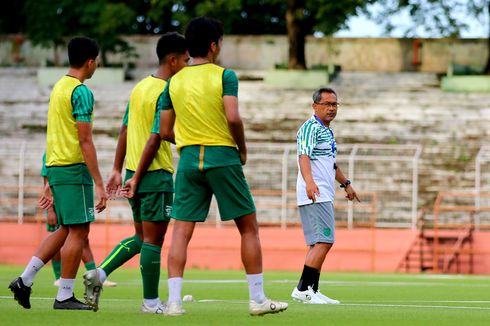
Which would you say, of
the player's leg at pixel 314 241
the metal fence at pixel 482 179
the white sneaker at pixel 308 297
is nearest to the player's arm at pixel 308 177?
the player's leg at pixel 314 241

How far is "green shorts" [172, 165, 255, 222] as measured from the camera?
11297 millimetres

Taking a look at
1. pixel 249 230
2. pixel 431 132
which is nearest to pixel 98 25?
pixel 431 132

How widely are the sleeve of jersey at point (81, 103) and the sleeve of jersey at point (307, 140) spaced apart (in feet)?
9.51

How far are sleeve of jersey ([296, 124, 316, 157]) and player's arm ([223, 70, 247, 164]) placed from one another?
130 inches

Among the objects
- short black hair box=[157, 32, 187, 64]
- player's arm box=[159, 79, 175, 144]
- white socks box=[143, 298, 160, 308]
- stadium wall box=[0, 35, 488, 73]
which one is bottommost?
white socks box=[143, 298, 160, 308]

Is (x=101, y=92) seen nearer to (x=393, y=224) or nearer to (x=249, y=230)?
(x=393, y=224)

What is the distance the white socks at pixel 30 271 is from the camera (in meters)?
12.5

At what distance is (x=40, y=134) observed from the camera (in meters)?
41.7

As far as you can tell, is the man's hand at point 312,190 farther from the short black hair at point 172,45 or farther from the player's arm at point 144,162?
the player's arm at point 144,162

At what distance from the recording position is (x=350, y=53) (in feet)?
169

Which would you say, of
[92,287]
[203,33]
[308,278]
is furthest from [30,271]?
[308,278]

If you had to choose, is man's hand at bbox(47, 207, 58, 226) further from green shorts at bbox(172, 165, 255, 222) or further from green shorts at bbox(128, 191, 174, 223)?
green shorts at bbox(172, 165, 255, 222)

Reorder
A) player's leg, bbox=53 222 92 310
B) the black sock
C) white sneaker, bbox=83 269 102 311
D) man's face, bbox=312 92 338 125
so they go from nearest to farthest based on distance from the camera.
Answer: white sneaker, bbox=83 269 102 311, player's leg, bbox=53 222 92 310, the black sock, man's face, bbox=312 92 338 125

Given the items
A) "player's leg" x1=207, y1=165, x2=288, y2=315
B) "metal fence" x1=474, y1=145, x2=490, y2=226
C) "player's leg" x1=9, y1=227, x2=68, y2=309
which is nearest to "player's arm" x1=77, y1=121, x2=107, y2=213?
"player's leg" x1=9, y1=227, x2=68, y2=309
